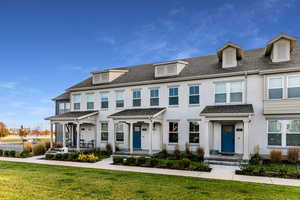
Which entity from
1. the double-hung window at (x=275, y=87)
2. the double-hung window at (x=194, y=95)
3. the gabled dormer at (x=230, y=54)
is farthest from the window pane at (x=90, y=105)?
the double-hung window at (x=275, y=87)

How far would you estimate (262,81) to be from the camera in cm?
1472

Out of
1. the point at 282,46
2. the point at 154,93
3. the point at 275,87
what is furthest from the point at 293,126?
the point at 154,93

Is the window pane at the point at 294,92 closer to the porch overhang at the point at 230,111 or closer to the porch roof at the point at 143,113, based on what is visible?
the porch overhang at the point at 230,111

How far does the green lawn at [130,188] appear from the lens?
287 inches

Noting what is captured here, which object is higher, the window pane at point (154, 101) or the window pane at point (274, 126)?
the window pane at point (154, 101)

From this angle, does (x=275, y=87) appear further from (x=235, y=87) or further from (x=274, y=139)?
(x=274, y=139)

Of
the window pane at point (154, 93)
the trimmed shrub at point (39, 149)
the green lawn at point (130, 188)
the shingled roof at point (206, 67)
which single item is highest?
the shingled roof at point (206, 67)

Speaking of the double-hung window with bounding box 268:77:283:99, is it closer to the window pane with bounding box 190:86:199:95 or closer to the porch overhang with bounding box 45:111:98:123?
the window pane with bounding box 190:86:199:95

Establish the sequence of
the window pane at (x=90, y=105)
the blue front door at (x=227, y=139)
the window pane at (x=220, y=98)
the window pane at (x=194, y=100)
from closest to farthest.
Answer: the blue front door at (x=227, y=139) < the window pane at (x=220, y=98) < the window pane at (x=194, y=100) < the window pane at (x=90, y=105)

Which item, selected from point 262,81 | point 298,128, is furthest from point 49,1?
point 298,128

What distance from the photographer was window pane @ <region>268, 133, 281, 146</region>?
46.8ft

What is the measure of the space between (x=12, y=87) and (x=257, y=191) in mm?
37548

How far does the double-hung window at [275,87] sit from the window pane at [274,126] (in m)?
1.71

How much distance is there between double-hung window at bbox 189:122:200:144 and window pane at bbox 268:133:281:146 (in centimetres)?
489
